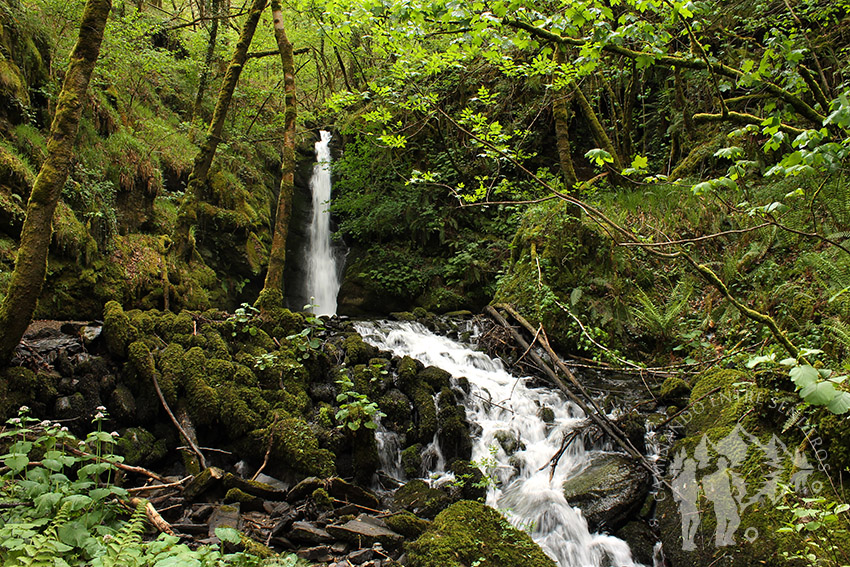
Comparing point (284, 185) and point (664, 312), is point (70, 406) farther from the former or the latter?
point (664, 312)

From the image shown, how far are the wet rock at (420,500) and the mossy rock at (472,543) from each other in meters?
0.57

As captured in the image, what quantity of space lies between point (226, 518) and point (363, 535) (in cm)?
107

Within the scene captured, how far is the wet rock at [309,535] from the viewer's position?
3445 millimetres

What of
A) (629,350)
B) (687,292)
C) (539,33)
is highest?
(539,33)

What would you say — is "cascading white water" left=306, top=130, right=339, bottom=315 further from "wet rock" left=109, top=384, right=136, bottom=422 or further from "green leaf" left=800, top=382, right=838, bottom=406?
"green leaf" left=800, top=382, right=838, bottom=406

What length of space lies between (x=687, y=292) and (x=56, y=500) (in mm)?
8215

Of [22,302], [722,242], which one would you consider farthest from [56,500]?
[722,242]

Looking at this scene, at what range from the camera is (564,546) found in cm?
412

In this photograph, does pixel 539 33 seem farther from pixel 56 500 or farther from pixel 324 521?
pixel 56 500

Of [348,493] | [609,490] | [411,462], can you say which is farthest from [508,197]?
[348,493]

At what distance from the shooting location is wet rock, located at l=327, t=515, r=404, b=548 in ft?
11.4

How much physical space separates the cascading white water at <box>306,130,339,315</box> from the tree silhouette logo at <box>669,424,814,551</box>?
10168 mm

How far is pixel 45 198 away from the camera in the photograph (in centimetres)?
401

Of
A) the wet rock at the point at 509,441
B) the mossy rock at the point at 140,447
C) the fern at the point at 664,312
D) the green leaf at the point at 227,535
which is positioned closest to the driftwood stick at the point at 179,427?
the mossy rock at the point at 140,447
